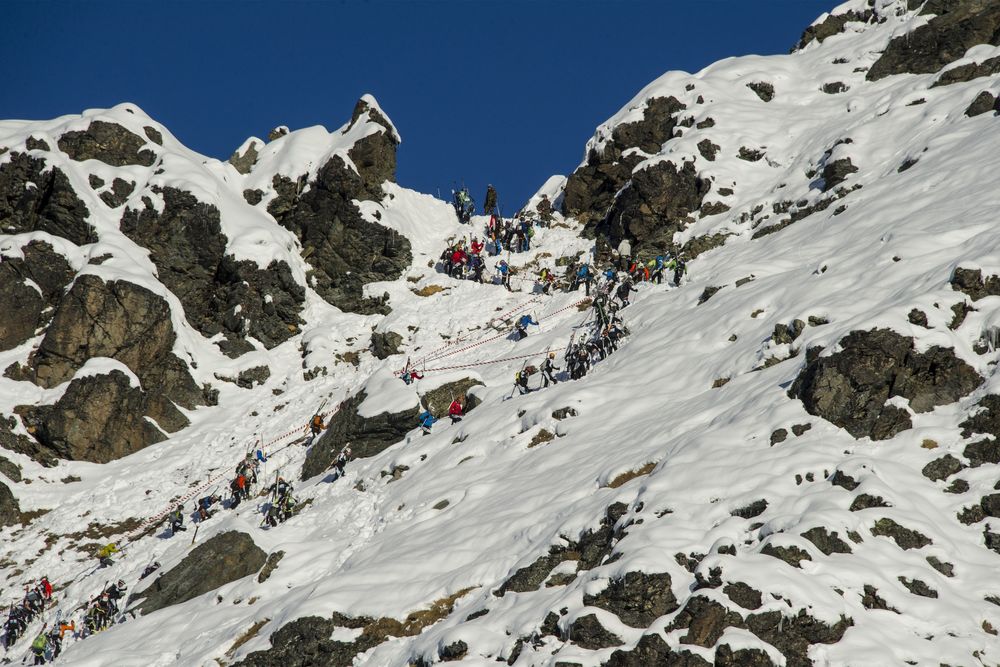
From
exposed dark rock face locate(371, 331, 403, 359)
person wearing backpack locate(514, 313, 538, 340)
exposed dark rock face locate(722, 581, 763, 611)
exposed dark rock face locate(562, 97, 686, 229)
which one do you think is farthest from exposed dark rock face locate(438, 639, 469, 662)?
exposed dark rock face locate(562, 97, 686, 229)

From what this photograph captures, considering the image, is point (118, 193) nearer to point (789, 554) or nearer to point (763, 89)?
point (763, 89)

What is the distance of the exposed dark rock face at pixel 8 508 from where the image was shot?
33.8m

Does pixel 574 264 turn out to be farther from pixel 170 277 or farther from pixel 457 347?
pixel 170 277

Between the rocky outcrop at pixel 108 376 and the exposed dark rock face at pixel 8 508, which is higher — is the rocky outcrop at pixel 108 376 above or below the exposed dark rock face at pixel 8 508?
above

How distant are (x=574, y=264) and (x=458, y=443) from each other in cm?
1853

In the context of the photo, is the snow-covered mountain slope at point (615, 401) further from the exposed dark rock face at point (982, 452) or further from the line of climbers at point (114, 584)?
the line of climbers at point (114, 584)

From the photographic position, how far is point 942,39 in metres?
43.2

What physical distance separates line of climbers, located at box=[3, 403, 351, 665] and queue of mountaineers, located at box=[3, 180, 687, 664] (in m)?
0.03

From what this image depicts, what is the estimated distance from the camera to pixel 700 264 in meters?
37.2

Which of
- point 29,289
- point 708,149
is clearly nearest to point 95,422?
point 29,289

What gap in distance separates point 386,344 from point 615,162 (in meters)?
17.9

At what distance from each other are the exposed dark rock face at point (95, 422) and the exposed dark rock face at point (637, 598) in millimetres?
29488

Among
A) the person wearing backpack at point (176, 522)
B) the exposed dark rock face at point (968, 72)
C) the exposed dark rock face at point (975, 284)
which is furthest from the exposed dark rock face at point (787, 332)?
the exposed dark rock face at point (968, 72)

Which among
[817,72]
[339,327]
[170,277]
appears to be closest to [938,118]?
[817,72]
